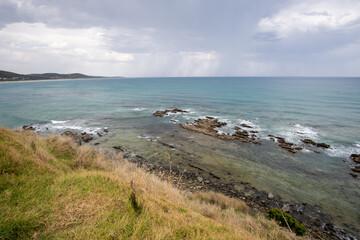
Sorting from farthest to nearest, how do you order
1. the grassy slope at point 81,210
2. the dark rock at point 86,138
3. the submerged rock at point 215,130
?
the submerged rock at point 215,130, the dark rock at point 86,138, the grassy slope at point 81,210

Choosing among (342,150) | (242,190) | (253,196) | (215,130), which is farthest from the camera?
(215,130)

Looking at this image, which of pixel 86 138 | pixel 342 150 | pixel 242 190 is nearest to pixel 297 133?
pixel 342 150

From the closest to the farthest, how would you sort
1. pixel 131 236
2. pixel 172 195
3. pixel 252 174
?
pixel 131 236 → pixel 172 195 → pixel 252 174

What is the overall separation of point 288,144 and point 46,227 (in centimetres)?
2240

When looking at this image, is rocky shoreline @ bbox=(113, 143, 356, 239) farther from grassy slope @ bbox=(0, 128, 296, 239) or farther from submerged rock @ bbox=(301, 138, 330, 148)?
submerged rock @ bbox=(301, 138, 330, 148)

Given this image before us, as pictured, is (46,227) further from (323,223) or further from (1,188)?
(323,223)

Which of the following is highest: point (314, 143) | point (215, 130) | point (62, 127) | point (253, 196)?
point (62, 127)

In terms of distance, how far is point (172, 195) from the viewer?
649cm

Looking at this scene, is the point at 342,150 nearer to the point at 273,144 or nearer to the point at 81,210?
the point at 273,144

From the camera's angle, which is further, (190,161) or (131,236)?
(190,161)

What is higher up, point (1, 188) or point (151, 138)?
point (1, 188)

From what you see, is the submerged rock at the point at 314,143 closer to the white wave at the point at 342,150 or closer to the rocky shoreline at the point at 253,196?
the white wave at the point at 342,150

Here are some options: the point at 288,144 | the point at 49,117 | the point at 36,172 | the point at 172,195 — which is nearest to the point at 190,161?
the point at 172,195

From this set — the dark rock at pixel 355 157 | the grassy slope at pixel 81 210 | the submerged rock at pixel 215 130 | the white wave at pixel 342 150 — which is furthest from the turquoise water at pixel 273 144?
the grassy slope at pixel 81 210
